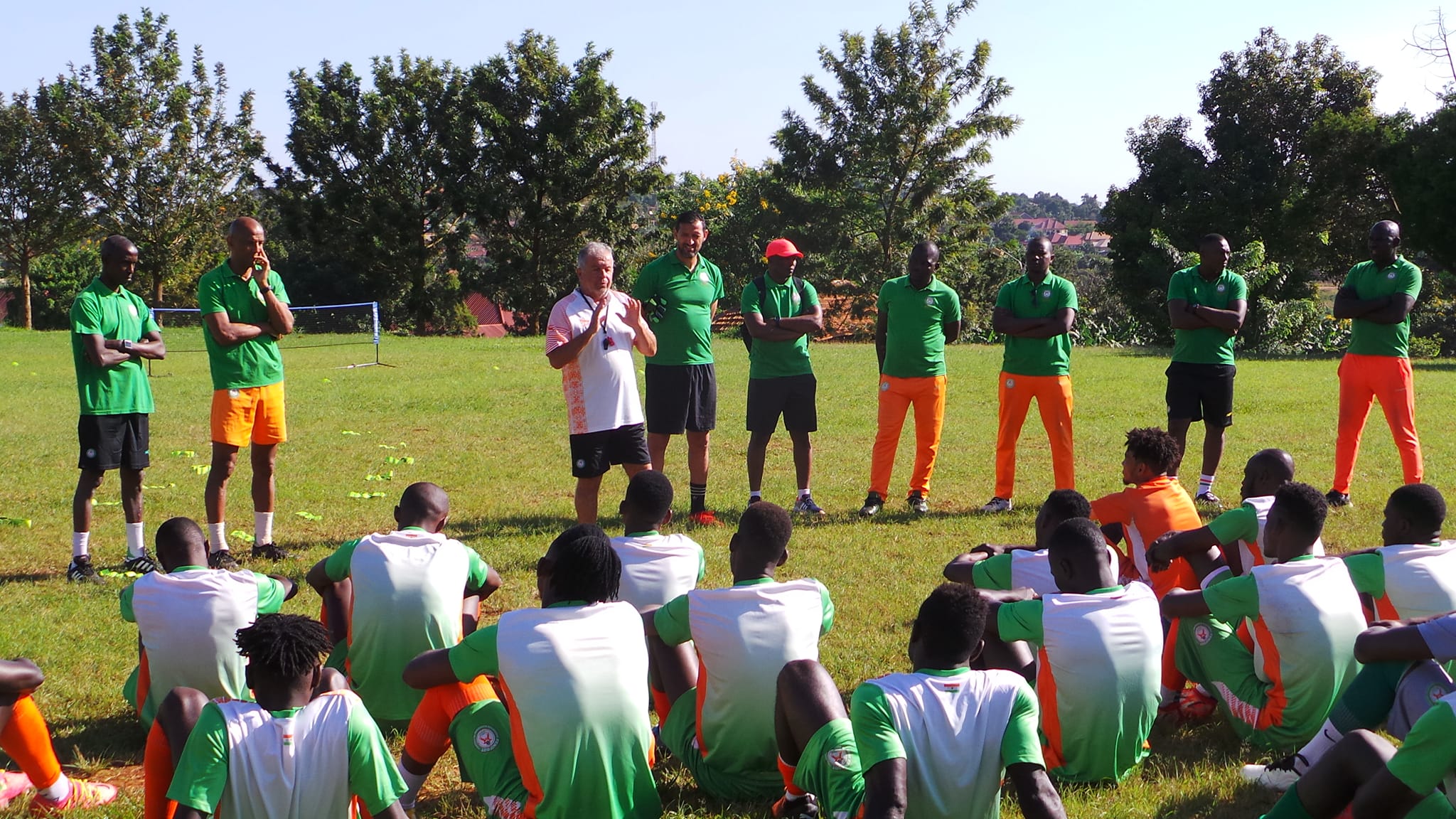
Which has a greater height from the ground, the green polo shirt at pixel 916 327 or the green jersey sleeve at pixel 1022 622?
the green polo shirt at pixel 916 327

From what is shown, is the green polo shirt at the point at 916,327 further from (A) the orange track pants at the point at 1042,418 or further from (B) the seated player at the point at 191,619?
(B) the seated player at the point at 191,619

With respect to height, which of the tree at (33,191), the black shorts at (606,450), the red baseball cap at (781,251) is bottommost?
the black shorts at (606,450)

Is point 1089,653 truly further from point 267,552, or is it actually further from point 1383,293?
point 1383,293

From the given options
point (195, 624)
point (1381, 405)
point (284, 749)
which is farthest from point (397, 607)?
point (1381, 405)

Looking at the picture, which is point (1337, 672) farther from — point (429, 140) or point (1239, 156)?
point (429, 140)

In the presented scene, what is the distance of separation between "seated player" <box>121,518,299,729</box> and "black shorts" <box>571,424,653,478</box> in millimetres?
3406

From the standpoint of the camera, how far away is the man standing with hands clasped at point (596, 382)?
7.73 meters

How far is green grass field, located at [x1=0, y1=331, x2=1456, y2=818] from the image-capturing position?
4.92 m

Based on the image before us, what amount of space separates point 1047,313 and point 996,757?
6318mm

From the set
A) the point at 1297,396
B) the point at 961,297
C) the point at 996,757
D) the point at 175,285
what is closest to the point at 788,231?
the point at 961,297

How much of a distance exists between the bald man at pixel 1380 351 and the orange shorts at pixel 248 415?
7734 mm

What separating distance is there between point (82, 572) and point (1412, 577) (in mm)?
7245

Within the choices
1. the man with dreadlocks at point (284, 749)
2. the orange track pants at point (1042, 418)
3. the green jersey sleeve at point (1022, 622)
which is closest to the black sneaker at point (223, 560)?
the man with dreadlocks at point (284, 749)

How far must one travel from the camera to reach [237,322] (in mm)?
7699
